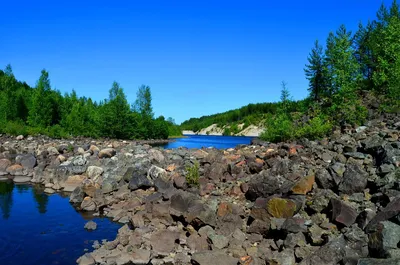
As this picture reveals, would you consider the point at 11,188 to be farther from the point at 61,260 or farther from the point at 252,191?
the point at 252,191

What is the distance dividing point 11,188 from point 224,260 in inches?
911

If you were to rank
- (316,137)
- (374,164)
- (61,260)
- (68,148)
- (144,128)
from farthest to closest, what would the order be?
(144,128), (68,148), (316,137), (374,164), (61,260)

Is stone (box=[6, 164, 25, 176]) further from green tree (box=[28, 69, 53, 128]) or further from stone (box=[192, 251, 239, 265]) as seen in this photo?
green tree (box=[28, 69, 53, 128])

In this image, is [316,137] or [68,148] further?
[68,148]

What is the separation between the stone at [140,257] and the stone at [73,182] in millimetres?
15667

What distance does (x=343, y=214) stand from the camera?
12812mm

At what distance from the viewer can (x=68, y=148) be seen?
1532 inches

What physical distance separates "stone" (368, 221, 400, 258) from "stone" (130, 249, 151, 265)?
8.36m

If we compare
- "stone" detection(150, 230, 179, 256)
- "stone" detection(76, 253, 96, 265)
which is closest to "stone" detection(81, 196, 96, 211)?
"stone" detection(76, 253, 96, 265)

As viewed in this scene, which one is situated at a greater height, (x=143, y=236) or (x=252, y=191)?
(x=252, y=191)

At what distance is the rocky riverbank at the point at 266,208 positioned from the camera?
11.8 meters

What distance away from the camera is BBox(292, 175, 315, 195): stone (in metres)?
16.0

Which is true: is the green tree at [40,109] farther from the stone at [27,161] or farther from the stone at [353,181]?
the stone at [353,181]

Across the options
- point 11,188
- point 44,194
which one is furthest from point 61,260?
point 11,188
